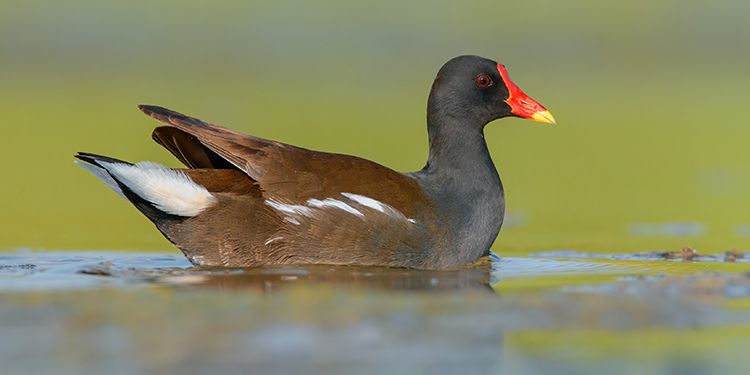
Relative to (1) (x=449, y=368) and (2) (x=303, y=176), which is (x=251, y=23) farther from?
(1) (x=449, y=368)

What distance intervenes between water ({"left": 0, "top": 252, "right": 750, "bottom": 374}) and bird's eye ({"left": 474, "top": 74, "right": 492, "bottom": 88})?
150cm

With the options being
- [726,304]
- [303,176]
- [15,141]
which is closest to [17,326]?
[303,176]

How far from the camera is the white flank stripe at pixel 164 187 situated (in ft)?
26.0

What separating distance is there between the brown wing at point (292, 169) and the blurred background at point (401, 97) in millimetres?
1536

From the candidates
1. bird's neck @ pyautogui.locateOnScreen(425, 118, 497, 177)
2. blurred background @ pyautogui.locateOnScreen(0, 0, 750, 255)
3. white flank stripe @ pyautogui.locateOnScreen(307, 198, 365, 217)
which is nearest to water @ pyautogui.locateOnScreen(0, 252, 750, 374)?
white flank stripe @ pyautogui.locateOnScreen(307, 198, 365, 217)

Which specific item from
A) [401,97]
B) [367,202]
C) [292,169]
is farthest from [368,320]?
[401,97]

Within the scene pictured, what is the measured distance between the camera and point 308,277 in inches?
295

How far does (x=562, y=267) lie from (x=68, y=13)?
59.5ft

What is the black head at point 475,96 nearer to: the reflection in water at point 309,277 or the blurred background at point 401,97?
the blurred background at point 401,97

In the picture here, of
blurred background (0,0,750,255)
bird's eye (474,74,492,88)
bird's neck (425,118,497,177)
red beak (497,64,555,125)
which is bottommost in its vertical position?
bird's neck (425,118,497,177)

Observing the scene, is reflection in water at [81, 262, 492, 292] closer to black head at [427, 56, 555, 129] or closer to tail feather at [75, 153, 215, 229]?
tail feather at [75, 153, 215, 229]

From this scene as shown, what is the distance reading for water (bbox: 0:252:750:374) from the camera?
5.39m

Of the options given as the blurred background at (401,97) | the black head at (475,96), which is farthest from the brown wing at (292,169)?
the blurred background at (401,97)

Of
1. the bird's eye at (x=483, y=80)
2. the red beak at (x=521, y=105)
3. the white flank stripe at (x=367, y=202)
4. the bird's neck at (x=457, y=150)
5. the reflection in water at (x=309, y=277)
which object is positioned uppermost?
the bird's eye at (x=483, y=80)
